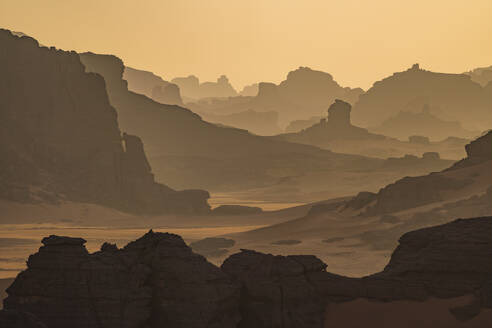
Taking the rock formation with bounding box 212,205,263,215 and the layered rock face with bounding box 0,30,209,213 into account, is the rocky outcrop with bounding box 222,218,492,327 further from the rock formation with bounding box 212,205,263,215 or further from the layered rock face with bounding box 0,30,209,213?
the rock formation with bounding box 212,205,263,215

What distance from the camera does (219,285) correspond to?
21.8m

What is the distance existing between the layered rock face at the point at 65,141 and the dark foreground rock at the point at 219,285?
238ft

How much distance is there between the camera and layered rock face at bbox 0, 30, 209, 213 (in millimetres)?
94750

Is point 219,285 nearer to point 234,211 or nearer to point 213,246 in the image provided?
point 213,246

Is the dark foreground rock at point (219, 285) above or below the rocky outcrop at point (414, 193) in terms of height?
below

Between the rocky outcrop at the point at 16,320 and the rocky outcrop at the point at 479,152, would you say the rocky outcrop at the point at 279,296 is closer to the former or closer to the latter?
the rocky outcrop at the point at 16,320

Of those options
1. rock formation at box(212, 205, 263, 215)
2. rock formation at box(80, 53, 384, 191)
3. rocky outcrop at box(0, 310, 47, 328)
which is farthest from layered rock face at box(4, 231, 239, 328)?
rock formation at box(80, 53, 384, 191)

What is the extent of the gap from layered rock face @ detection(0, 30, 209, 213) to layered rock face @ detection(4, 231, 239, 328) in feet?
238

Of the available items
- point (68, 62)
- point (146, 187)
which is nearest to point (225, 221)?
point (146, 187)

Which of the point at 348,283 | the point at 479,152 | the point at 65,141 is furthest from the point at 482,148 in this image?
the point at 348,283

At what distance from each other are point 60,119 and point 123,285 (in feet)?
283

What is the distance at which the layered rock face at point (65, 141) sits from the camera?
9475 centimetres

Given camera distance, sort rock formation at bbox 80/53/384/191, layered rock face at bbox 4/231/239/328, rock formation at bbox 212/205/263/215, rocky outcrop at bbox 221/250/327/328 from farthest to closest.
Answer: rock formation at bbox 80/53/384/191
rock formation at bbox 212/205/263/215
rocky outcrop at bbox 221/250/327/328
layered rock face at bbox 4/231/239/328

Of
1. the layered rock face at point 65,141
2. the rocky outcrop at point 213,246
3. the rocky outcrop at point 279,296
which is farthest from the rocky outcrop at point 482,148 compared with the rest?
the rocky outcrop at point 279,296
